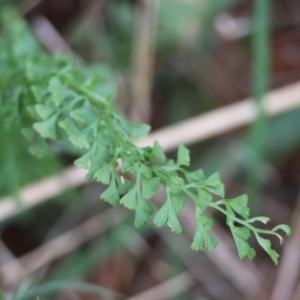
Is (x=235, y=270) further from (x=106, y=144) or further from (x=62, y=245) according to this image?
(x=106, y=144)

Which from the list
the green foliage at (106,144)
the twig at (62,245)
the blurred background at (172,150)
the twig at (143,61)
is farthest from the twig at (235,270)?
the green foliage at (106,144)

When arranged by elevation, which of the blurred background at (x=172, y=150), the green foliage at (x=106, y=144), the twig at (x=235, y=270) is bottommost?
the twig at (x=235, y=270)

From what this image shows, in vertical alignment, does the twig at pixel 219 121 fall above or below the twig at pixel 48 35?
below

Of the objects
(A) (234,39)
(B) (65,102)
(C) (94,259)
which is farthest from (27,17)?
(B) (65,102)

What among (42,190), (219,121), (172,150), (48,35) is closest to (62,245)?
(42,190)

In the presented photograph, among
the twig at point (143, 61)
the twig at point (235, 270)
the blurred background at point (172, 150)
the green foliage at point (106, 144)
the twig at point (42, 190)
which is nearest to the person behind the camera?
the green foliage at point (106, 144)

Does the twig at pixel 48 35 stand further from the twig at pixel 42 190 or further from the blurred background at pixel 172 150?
the twig at pixel 42 190
